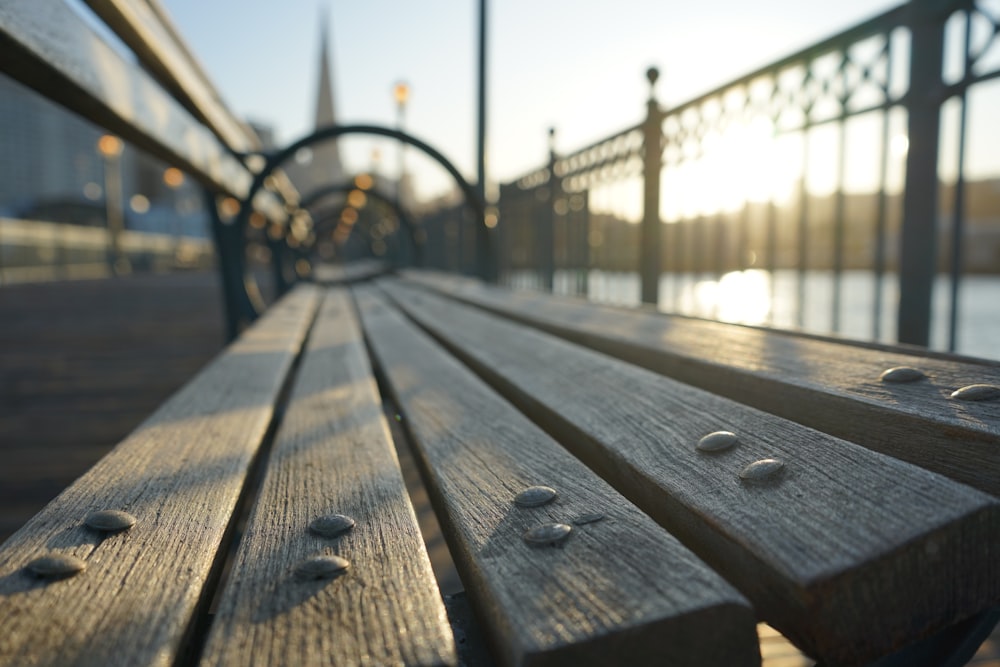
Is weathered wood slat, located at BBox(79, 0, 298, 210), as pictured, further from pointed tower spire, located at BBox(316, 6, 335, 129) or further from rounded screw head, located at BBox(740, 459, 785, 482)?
pointed tower spire, located at BBox(316, 6, 335, 129)

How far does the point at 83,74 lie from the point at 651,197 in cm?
312

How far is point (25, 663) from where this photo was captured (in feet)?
1.61

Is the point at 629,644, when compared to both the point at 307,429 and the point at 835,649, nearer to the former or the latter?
the point at 835,649

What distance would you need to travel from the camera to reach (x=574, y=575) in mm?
574

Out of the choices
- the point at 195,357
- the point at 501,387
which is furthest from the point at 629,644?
the point at 195,357

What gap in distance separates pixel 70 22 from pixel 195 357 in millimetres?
4133

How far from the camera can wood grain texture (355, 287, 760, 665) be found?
19.8 inches

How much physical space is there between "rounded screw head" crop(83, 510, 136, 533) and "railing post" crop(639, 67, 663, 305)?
339 cm

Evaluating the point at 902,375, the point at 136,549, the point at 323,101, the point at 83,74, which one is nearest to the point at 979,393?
the point at 902,375

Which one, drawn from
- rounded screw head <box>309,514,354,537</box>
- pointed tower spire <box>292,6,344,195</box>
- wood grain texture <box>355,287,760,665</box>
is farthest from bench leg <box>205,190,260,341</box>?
pointed tower spire <box>292,6,344,195</box>

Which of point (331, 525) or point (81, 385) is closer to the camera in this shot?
point (331, 525)

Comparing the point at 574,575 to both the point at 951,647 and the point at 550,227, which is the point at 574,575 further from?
the point at 550,227

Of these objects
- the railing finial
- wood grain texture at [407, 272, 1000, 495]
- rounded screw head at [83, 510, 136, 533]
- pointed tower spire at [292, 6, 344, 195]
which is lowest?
rounded screw head at [83, 510, 136, 533]

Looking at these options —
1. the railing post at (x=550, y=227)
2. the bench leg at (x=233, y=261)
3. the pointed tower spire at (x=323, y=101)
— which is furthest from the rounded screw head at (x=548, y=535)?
the pointed tower spire at (x=323, y=101)
